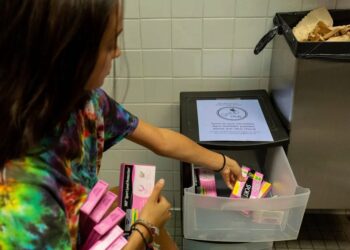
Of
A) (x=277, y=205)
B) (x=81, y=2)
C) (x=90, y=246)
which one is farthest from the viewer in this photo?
(x=277, y=205)

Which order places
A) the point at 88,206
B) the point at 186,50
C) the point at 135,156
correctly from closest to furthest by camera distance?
the point at 88,206 < the point at 186,50 < the point at 135,156

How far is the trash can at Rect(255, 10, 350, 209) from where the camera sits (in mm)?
1046

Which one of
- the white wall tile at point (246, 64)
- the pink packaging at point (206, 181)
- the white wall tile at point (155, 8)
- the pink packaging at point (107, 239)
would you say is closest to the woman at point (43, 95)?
the pink packaging at point (107, 239)

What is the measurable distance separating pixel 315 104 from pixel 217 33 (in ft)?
1.38

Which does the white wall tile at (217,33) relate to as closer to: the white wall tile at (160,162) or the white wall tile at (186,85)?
the white wall tile at (186,85)

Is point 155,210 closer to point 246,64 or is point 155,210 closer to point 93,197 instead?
point 93,197

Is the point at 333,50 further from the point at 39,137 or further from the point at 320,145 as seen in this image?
the point at 39,137

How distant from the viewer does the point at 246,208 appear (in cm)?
100

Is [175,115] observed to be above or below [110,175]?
above

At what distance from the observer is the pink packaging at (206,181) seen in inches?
45.6

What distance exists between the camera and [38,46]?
22.4 inches

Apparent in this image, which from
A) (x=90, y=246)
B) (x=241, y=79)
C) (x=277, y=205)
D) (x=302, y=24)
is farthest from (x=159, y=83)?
(x=90, y=246)

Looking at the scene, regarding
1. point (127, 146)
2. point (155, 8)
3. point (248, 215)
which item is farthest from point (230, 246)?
point (155, 8)

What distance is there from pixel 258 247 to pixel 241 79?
0.58 metres
